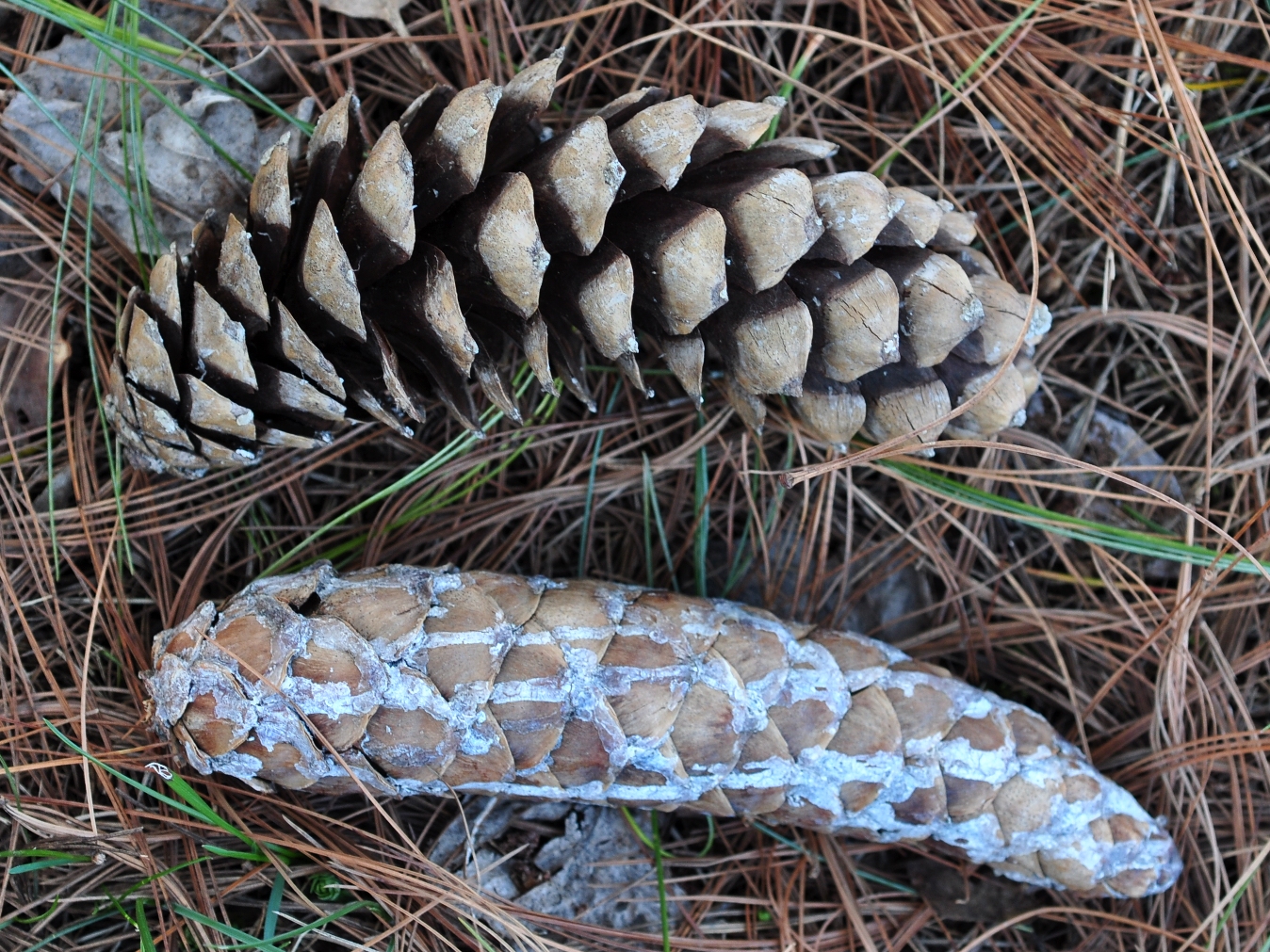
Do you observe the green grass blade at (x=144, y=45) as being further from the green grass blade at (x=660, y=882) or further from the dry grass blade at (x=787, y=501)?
the green grass blade at (x=660, y=882)

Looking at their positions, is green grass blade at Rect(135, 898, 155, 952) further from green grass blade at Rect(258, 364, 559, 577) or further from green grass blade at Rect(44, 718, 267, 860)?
green grass blade at Rect(258, 364, 559, 577)

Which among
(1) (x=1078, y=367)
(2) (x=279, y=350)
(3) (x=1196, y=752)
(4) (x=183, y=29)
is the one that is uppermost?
(4) (x=183, y=29)

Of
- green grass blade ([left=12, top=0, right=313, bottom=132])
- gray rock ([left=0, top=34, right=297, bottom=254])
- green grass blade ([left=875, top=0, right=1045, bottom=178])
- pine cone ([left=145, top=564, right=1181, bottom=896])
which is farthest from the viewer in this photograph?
green grass blade ([left=875, top=0, right=1045, bottom=178])

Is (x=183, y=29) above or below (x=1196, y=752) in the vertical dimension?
above

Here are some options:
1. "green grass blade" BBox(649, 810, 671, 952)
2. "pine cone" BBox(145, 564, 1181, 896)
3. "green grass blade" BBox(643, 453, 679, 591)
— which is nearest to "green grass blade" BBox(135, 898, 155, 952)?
"pine cone" BBox(145, 564, 1181, 896)

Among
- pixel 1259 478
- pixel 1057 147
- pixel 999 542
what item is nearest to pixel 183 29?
pixel 1057 147

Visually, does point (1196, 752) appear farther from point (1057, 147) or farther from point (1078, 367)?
point (1057, 147)

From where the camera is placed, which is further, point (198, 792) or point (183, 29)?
point (183, 29)
